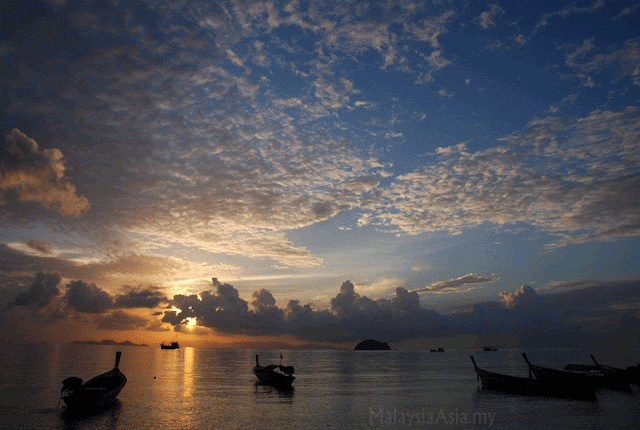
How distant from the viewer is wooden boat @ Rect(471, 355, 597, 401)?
167 feet

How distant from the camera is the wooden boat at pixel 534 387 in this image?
51.0 m

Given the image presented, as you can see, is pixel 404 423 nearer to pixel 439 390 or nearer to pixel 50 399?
pixel 439 390

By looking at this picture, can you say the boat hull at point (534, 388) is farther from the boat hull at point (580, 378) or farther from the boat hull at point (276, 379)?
the boat hull at point (276, 379)

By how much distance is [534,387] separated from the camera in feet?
182

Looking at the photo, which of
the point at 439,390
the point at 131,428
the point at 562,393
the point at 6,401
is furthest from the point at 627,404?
the point at 6,401

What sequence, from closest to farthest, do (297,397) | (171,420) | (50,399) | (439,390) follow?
(171,420)
(50,399)
(297,397)
(439,390)

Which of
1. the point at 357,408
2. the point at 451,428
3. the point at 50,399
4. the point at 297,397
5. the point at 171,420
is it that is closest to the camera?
the point at 451,428

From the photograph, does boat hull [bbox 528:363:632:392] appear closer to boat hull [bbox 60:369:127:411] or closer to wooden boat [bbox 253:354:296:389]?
wooden boat [bbox 253:354:296:389]

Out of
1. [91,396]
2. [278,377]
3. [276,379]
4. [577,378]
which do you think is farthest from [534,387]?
[91,396]

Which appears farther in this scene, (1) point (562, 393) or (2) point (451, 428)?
(1) point (562, 393)

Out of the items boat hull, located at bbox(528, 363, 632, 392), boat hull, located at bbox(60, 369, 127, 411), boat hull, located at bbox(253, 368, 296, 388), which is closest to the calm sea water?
boat hull, located at bbox(60, 369, 127, 411)

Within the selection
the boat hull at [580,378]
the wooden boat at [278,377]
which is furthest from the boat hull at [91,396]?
the boat hull at [580,378]

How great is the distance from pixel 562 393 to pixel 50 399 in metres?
68.7

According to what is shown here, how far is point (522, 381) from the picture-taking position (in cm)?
5731
